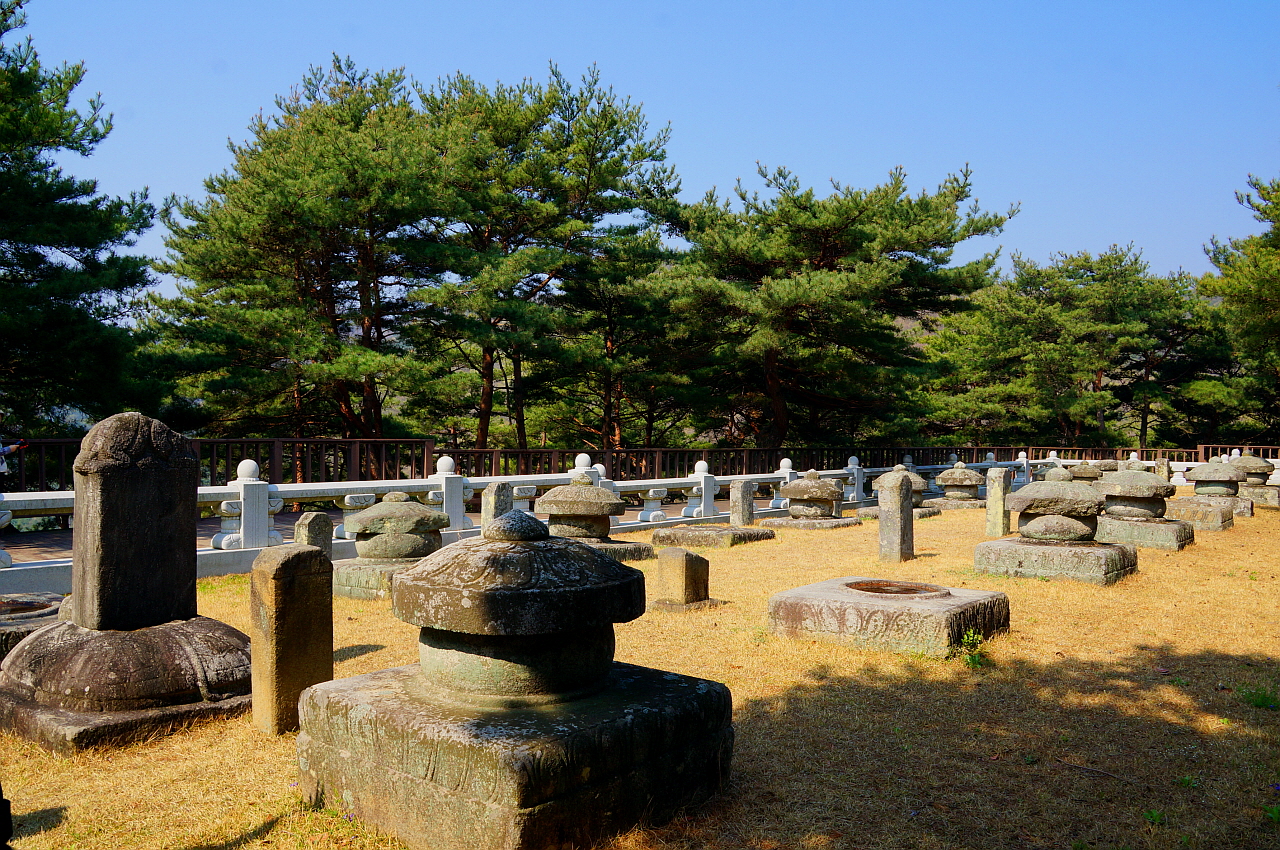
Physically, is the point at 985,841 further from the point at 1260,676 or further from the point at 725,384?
the point at 725,384

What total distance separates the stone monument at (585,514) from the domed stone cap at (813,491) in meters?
5.31

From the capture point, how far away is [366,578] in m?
8.35

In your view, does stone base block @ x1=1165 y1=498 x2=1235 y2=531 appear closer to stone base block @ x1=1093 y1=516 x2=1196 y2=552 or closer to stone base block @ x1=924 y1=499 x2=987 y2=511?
stone base block @ x1=1093 y1=516 x2=1196 y2=552

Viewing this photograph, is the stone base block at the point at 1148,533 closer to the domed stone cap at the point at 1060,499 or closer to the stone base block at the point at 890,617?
the domed stone cap at the point at 1060,499

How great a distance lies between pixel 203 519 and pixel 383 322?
8124mm

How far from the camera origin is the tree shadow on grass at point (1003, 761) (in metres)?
3.40

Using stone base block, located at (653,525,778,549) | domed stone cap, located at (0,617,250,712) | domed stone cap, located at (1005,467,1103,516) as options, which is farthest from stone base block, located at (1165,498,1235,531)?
domed stone cap, located at (0,617,250,712)

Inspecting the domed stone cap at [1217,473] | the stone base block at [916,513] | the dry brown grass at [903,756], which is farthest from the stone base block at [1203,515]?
the dry brown grass at [903,756]

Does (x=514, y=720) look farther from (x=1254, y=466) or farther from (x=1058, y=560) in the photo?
(x=1254, y=466)

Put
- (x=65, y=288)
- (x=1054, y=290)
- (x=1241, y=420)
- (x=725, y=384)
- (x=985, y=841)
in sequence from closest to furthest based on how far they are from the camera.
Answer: (x=985, y=841) → (x=65, y=288) → (x=725, y=384) → (x=1241, y=420) → (x=1054, y=290)

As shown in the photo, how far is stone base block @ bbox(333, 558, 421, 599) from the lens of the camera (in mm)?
8258

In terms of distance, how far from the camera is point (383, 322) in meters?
20.7

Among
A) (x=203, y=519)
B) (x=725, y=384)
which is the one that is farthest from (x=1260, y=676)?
(x=725, y=384)

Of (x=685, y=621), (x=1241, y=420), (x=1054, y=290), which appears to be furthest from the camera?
(x=1054, y=290)
